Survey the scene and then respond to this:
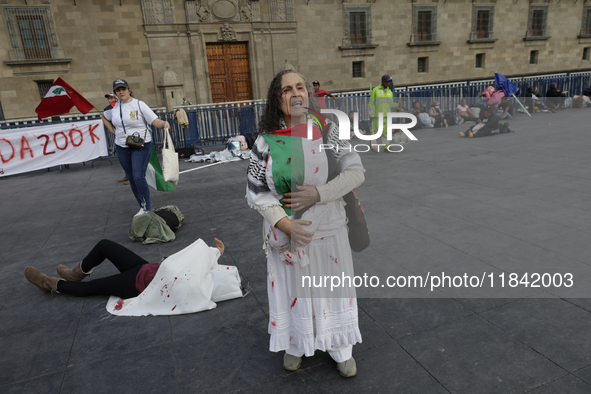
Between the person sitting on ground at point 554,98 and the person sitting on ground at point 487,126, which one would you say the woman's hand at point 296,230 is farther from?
the person sitting on ground at point 554,98

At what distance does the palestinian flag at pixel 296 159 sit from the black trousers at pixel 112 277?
2.07 m

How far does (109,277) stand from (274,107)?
2406 mm

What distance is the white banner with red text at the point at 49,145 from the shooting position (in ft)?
33.4

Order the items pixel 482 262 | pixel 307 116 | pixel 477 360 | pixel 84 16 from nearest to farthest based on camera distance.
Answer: pixel 307 116, pixel 477 360, pixel 482 262, pixel 84 16

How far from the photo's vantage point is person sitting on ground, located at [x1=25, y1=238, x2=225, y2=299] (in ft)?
11.8

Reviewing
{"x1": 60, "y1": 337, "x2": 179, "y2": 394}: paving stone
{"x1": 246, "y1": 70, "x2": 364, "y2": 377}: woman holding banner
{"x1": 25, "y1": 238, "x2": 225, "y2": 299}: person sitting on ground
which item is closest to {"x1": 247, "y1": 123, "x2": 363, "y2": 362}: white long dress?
{"x1": 246, "y1": 70, "x2": 364, "y2": 377}: woman holding banner

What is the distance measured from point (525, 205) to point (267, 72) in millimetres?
18088

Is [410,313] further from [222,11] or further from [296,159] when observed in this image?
[222,11]

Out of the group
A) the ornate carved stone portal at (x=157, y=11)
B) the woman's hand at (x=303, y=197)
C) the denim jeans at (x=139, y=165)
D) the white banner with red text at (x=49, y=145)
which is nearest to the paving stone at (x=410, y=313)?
the woman's hand at (x=303, y=197)

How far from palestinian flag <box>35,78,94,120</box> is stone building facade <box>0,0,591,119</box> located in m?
8.10

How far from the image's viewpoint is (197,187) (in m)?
8.28

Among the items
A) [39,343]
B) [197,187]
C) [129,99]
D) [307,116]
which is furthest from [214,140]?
[307,116]

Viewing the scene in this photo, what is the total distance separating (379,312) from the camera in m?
3.24

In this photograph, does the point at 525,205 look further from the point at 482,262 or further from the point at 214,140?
the point at 214,140
